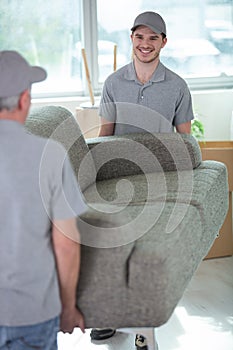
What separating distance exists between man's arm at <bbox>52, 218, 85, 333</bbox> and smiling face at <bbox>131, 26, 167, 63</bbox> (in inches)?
65.4

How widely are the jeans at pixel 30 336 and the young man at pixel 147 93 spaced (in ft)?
5.52

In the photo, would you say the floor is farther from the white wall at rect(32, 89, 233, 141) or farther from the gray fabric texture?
the white wall at rect(32, 89, 233, 141)

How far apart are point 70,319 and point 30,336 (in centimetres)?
19

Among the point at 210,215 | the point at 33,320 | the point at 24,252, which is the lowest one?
the point at 210,215

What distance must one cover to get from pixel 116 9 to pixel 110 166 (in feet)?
7.66

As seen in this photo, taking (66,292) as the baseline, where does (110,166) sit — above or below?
below

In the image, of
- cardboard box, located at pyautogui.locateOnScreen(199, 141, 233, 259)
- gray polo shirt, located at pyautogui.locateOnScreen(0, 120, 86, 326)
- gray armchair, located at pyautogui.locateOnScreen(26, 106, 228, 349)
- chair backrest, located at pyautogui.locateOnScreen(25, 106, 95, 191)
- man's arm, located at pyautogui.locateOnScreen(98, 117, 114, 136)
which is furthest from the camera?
cardboard box, located at pyautogui.locateOnScreen(199, 141, 233, 259)

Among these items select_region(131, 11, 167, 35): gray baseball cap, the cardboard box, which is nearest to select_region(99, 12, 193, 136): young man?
select_region(131, 11, 167, 35): gray baseball cap

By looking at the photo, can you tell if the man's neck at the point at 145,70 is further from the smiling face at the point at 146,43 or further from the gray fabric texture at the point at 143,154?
the gray fabric texture at the point at 143,154

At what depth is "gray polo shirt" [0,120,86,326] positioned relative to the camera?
190 centimetres

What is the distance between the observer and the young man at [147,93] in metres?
3.50

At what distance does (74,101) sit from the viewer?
5199mm

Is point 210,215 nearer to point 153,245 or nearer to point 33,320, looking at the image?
point 153,245

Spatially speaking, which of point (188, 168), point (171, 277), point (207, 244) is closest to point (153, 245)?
point (171, 277)
